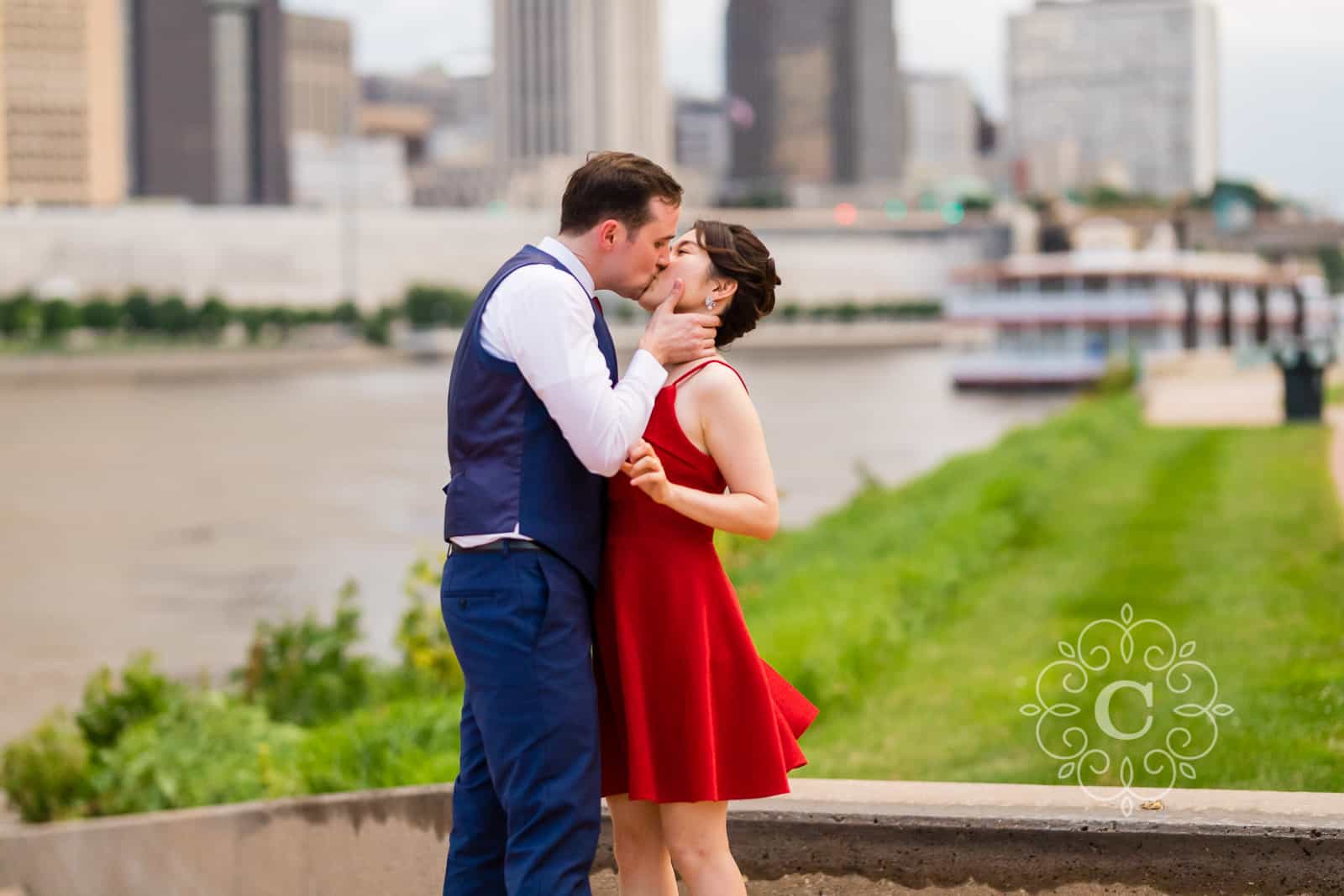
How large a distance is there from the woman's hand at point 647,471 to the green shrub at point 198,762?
12.7 ft

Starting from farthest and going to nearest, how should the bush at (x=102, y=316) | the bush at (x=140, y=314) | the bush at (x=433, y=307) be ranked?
the bush at (x=433, y=307) < the bush at (x=140, y=314) < the bush at (x=102, y=316)

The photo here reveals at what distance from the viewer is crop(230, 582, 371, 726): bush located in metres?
10.8

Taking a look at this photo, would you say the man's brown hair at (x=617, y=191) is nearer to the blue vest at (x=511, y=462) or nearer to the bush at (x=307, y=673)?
the blue vest at (x=511, y=462)

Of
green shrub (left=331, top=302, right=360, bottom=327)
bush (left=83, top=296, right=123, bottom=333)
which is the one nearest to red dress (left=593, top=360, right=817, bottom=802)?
bush (left=83, top=296, right=123, bottom=333)

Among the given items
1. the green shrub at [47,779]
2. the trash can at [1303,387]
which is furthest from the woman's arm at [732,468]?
the trash can at [1303,387]

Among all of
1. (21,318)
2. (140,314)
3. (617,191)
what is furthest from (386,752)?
(140,314)

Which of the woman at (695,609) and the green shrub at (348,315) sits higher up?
the green shrub at (348,315)

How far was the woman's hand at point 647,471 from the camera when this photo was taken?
371cm

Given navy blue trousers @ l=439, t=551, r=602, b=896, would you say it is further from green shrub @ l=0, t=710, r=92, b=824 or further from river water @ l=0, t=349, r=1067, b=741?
green shrub @ l=0, t=710, r=92, b=824

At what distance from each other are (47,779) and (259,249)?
12913 cm

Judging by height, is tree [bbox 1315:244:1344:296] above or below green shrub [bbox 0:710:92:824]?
above

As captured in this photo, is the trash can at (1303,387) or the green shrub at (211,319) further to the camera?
the green shrub at (211,319)

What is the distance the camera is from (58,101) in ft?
525

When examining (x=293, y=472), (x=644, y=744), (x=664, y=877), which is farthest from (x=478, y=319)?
(x=293, y=472)
